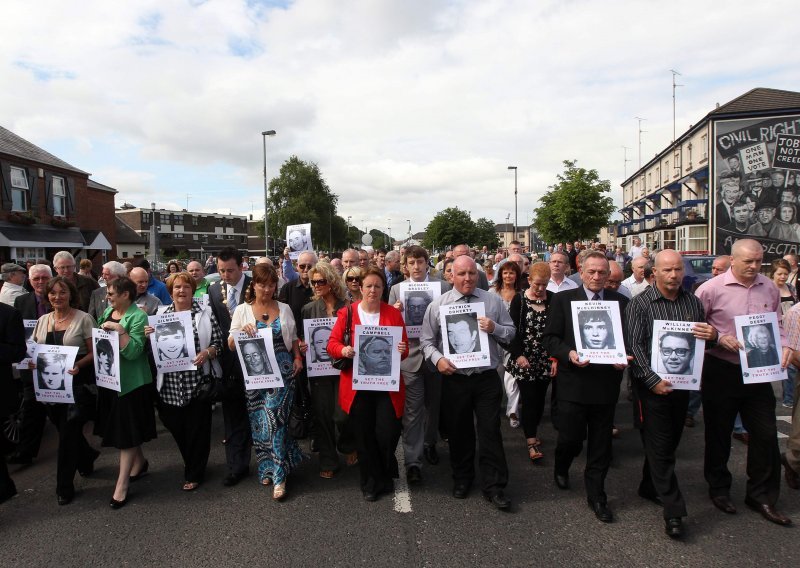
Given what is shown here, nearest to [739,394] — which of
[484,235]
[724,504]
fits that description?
[724,504]

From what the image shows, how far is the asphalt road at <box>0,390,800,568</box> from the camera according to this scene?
3527 millimetres

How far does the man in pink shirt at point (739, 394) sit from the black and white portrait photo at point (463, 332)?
1.80 meters

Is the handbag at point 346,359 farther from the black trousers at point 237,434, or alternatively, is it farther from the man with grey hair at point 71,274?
the man with grey hair at point 71,274

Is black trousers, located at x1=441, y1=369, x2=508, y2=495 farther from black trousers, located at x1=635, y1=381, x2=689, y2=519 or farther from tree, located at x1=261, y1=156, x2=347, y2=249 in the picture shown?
tree, located at x1=261, y1=156, x2=347, y2=249

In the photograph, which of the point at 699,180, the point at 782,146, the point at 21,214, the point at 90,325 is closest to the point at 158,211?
the point at 21,214

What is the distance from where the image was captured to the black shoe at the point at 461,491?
4414 mm

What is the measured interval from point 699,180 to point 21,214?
43.2 m

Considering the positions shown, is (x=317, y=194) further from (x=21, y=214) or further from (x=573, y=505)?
(x=573, y=505)

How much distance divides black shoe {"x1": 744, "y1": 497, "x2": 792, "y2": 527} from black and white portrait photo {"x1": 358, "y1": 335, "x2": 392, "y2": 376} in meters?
3.01

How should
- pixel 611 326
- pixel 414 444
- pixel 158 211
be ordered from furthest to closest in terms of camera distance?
pixel 158 211, pixel 414 444, pixel 611 326

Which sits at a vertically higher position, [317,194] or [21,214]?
[317,194]

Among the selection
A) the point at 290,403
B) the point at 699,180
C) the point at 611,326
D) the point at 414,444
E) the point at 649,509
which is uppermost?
the point at 699,180

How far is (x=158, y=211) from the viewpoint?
8819cm

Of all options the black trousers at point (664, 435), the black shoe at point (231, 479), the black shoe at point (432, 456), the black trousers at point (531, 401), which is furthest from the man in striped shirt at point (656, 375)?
the black shoe at point (231, 479)
